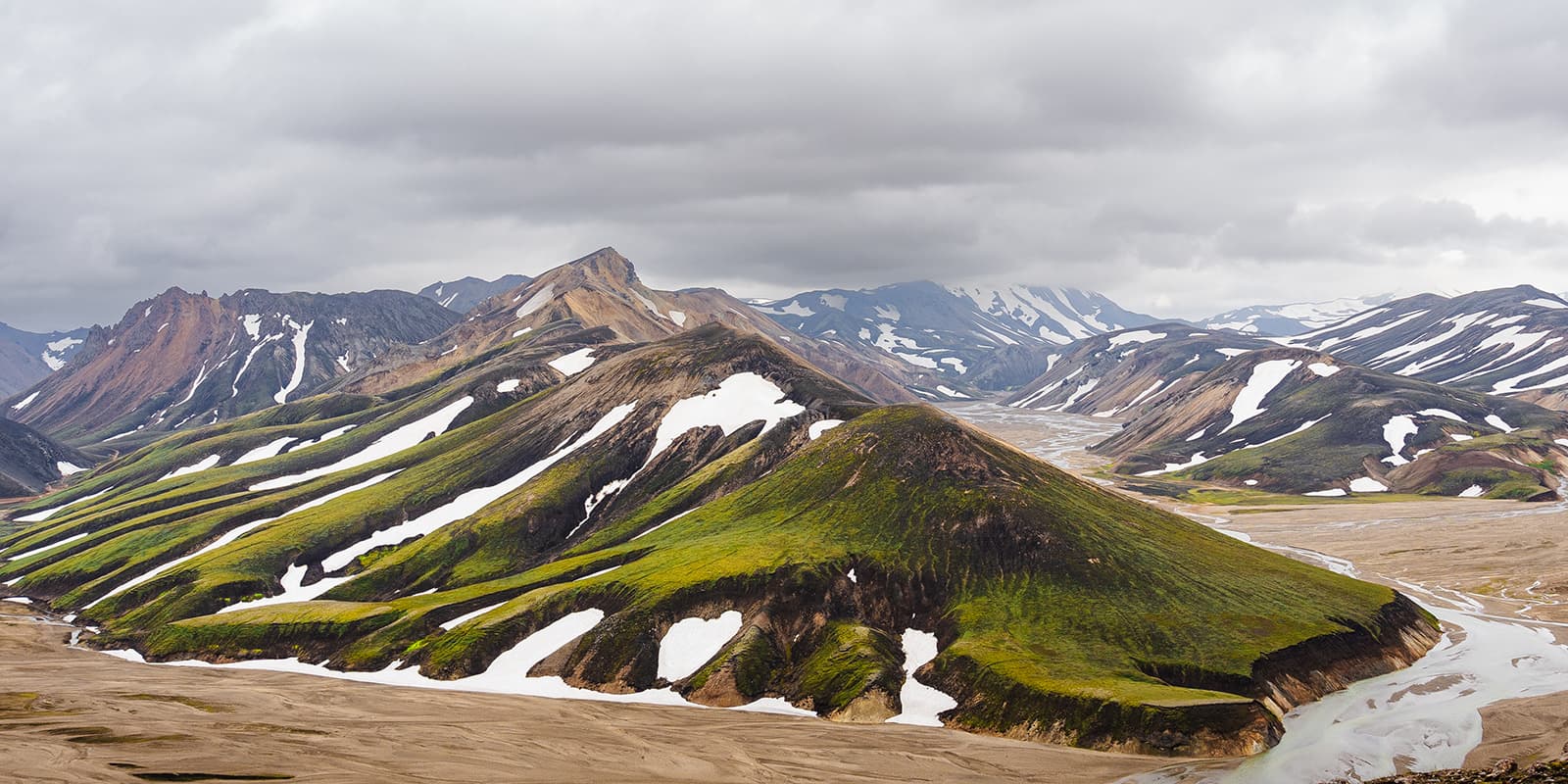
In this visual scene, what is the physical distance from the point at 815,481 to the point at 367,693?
66960 millimetres

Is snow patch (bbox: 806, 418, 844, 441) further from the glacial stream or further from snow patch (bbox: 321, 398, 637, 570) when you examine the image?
the glacial stream

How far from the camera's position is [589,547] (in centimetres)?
15188

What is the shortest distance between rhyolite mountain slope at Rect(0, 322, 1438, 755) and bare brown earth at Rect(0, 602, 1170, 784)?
22.9 ft

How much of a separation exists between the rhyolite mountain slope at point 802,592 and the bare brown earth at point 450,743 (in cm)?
697

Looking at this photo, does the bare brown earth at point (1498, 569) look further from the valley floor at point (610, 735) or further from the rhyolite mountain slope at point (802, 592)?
the rhyolite mountain slope at point (802, 592)

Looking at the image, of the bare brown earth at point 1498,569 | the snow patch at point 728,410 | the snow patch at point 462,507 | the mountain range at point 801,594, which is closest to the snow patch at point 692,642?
the mountain range at point 801,594

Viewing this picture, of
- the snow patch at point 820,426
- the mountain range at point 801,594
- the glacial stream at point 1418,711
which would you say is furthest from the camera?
the snow patch at point 820,426

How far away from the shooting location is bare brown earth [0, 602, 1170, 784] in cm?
7062

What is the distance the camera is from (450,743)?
7925cm

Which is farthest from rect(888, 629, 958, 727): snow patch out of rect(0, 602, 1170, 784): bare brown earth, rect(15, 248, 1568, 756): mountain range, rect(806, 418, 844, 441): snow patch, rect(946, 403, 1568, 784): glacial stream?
rect(806, 418, 844, 441): snow patch

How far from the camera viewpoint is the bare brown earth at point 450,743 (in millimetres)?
70625

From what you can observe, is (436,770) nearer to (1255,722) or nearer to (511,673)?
(511,673)

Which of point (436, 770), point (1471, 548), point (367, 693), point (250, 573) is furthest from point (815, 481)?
point (1471, 548)

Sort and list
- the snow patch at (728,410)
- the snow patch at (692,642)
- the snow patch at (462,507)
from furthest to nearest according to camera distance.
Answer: the snow patch at (728,410) → the snow patch at (462,507) → the snow patch at (692,642)
